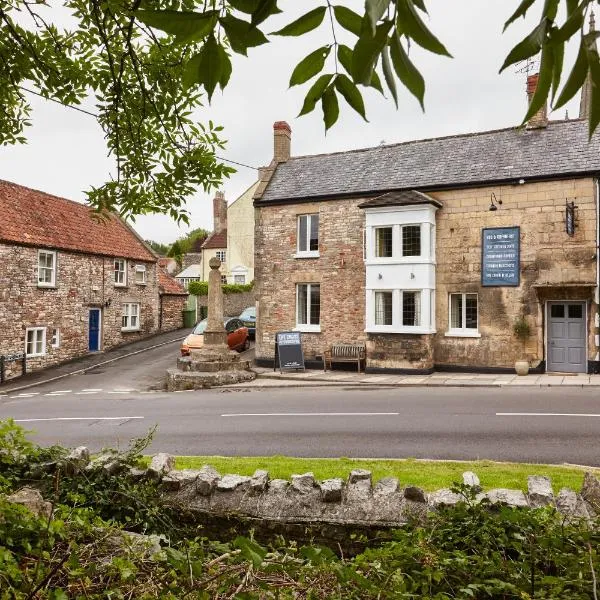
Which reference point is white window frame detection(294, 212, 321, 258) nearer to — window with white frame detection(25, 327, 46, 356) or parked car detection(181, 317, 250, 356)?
parked car detection(181, 317, 250, 356)

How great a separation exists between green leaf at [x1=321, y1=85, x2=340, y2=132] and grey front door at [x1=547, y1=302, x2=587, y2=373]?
20.6m

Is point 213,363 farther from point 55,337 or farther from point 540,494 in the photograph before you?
point 540,494

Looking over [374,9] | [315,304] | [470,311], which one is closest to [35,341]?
[315,304]

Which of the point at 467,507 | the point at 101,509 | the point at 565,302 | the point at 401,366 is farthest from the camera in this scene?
the point at 401,366

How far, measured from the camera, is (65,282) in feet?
87.2

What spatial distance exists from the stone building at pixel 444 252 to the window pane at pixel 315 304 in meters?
0.05

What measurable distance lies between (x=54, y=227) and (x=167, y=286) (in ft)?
33.9

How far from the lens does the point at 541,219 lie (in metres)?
20.1

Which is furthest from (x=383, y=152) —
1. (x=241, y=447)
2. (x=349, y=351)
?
(x=241, y=447)

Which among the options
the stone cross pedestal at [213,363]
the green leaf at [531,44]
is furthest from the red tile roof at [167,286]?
the green leaf at [531,44]

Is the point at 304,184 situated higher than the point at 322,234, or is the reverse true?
the point at 304,184

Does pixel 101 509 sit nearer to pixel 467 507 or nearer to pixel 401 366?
pixel 467 507

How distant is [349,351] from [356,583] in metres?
20.0

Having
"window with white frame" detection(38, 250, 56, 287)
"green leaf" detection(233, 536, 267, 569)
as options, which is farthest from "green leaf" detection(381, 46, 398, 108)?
"window with white frame" detection(38, 250, 56, 287)
